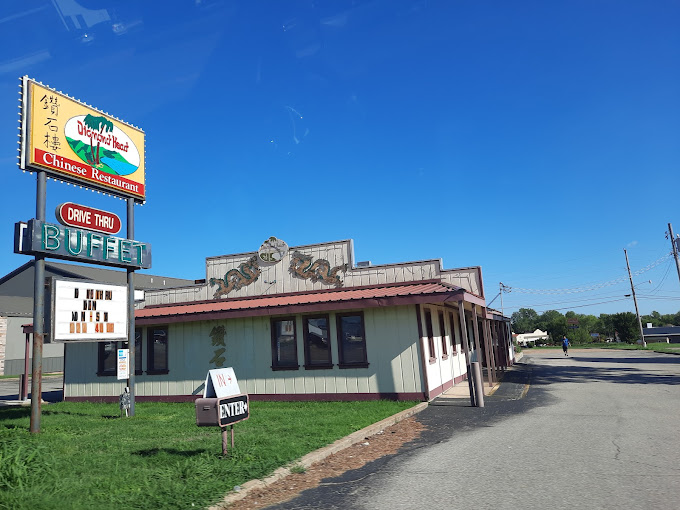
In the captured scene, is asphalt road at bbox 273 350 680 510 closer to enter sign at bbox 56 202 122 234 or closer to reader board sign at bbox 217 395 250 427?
reader board sign at bbox 217 395 250 427

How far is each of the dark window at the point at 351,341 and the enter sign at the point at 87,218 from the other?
23.0 ft

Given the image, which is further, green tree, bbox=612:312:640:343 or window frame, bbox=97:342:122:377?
green tree, bbox=612:312:640:343

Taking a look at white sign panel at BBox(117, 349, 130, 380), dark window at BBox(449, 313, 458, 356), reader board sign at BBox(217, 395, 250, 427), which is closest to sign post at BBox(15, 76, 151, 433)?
white sign panel at BBox(117, 349, 130, 380)

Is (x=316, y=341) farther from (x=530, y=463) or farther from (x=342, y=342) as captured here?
(x=530, y=463)

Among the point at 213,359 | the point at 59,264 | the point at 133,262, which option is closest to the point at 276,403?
the point at 213,359

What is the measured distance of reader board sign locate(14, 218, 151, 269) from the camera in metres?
10.9

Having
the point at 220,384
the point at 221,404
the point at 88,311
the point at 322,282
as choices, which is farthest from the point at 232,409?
the point at 322,282

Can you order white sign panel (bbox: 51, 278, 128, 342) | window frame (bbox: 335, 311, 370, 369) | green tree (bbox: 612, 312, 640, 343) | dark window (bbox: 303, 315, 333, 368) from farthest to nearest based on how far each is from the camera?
green tree (bbox: 612, 312, 640, 343) < dark window (bbox: 303, 315, 333, 368) < window frame (bbox: 335, 311, 370, 369) < white sign panel (bbox: 51, 278, 128, 342)

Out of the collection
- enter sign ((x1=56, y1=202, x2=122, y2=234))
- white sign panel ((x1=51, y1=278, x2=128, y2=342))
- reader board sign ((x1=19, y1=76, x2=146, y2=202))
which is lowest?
white sign panel ((x1=51, y1=278, x2=128, y2=342))

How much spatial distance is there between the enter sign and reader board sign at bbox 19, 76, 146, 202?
0.87 m

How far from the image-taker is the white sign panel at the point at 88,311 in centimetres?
1154

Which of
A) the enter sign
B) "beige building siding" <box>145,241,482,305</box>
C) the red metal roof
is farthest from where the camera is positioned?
"beige building siding" <box>145,241,482,305</box>

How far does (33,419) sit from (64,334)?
2.02 meters

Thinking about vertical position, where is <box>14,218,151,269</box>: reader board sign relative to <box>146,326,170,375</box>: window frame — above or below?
above
